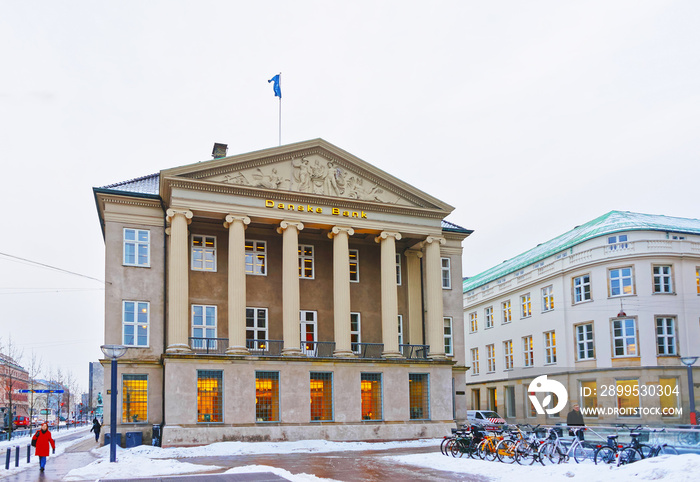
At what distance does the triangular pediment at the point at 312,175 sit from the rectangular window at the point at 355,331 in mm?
7604

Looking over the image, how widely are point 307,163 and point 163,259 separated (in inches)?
390

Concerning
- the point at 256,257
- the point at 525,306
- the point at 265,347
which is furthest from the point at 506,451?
the point at 525,306

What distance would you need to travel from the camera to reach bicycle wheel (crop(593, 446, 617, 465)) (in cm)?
2075

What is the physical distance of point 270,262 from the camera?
42.1m

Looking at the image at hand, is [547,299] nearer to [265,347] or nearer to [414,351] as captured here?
[414,351]

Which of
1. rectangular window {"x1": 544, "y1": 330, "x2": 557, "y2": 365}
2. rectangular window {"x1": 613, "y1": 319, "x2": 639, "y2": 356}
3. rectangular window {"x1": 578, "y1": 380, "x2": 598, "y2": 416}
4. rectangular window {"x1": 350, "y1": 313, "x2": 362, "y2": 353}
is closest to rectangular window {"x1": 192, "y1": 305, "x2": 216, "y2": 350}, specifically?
rectangular window {"x1": 350, "y1": 313, "x2": 362, "y2": 353}

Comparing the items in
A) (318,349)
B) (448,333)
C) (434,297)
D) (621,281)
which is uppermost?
(621,281)

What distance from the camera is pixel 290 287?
38875mm

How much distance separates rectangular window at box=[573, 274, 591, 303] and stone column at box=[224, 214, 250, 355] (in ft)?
88.9

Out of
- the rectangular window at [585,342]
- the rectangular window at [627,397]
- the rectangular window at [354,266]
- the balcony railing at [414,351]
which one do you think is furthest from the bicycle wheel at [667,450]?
the rectangular window at [585,342]

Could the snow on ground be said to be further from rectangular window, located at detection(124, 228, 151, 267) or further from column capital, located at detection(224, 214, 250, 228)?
rectangular window, located at detection(124, 228, 151, 267)

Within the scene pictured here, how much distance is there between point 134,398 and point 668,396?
34.2m

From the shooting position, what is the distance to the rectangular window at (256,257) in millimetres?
41531

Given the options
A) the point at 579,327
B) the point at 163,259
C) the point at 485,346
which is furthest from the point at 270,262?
the point at 485,346
